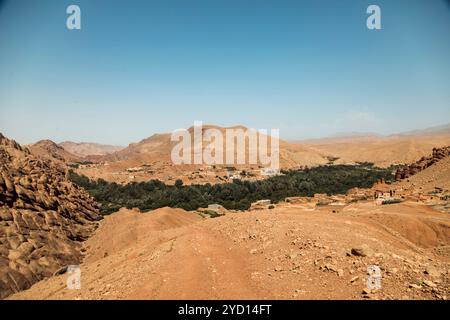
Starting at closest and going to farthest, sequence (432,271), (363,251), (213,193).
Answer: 1. (432,271)
2. (363,251)
3. (213,193)

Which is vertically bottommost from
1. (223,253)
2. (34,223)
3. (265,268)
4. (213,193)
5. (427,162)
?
(213,193)

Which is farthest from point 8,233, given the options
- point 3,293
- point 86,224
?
point 86,224

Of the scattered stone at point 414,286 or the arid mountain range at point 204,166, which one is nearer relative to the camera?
the scattered stone at point 414,286

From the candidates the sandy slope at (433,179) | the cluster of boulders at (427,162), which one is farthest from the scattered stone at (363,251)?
the cluster of boulders at (427,162)

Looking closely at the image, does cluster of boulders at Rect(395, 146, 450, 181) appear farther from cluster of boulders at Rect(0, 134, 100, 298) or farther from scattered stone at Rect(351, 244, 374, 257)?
cluster of boulders at Rect(0, 134, 100, 298)

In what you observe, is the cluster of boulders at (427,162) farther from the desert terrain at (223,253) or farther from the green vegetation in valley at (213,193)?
the desert terrain at (223,253)

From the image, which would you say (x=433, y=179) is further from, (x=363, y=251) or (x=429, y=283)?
(x=429, y=283)

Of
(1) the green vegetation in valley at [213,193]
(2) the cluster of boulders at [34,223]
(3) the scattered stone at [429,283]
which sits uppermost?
(3) the scattered stone at [429,283]

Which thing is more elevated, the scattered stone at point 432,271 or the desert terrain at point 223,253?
the scattered stone at point 432,271

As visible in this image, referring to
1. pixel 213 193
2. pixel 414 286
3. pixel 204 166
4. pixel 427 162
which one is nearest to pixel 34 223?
pixel 414 286
